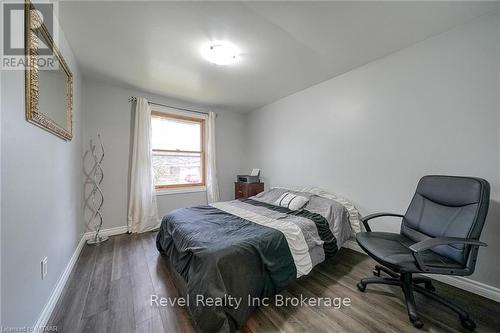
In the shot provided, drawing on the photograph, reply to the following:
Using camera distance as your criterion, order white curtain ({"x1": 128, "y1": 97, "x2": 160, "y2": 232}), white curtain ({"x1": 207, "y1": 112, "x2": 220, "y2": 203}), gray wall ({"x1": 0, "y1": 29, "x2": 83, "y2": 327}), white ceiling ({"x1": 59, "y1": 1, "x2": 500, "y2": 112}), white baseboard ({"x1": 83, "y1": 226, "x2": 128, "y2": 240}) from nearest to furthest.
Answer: gray wall ({"x1": 0, "y1": 29, "x2": 83, "y2": 327})
white ceiling ({"x1": 59, "y1": 1, "x2": 500, "y2": 112})
white baseboard ({"x1": 83, "y1": 226, "x2": 128, "y2": 240})
white curtain ({"x1": 128, "y1": 97, "x2": 160, "y2": 232})
white curtain ({"x1": 207, "y1": 112, "x2": 220, "y2": 203})

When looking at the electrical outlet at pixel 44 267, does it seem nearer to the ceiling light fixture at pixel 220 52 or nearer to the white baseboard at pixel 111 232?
the white baseboard at pixel 111 232

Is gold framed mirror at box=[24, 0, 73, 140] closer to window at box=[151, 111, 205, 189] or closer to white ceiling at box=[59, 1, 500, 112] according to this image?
white ceiling at box=[59, 1, 500, 112]

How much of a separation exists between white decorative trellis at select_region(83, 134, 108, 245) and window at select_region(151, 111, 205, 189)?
83 centimetres

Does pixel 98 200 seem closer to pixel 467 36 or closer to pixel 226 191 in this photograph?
pixel 226 191

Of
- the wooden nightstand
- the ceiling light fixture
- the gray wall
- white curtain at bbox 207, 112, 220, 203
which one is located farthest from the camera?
white curtain at bbox 207, 112, 220, 203

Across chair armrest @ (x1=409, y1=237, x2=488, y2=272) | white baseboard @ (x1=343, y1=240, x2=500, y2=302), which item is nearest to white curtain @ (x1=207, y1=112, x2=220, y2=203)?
chair armrest @ (x1=409, y1=237, x2=488, y2=272)

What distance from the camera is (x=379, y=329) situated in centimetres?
130

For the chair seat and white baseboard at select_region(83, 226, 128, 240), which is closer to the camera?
the chair seat

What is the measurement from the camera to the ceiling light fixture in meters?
2.01

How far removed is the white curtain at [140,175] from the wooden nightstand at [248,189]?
5.83 ft

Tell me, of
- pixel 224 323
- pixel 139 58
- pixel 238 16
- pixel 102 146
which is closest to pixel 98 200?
pixel 102 146

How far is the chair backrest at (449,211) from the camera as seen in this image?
1.36m

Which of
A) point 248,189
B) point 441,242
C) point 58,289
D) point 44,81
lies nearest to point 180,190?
point 248,189

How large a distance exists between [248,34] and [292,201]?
6.85 feet
